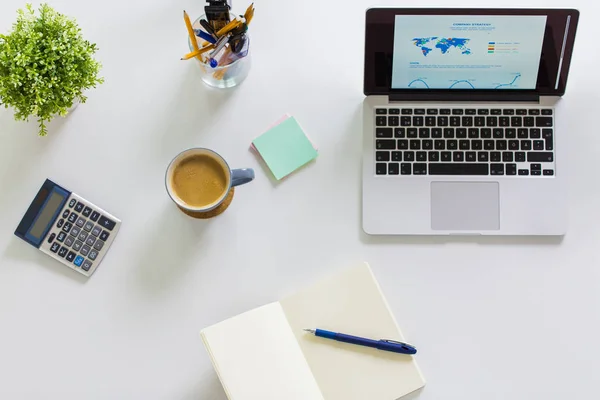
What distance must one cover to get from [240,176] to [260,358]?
0.94 feet

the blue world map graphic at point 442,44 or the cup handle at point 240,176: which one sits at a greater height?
the blue world map graphic at point 442,44

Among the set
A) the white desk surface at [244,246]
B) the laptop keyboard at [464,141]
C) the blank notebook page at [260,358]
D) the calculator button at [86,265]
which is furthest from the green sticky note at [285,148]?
the calculator button at [86,265]

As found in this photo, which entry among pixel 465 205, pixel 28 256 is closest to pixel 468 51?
pixel 465 205

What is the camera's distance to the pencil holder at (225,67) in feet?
3.19

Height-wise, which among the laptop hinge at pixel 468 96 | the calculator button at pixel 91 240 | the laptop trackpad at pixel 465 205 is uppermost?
the laptop hinge at pixel 468 96

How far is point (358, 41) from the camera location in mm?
1059

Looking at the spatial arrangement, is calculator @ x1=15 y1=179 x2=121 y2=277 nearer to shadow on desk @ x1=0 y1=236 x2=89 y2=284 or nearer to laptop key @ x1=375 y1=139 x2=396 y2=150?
shadow on desk @ x1=0 y1=236 x2=89 y2=284

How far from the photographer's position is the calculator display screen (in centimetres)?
103

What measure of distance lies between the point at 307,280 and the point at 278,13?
1.52 feet

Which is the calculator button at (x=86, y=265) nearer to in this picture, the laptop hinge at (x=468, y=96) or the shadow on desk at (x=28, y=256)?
the shadow on desk at (x=28, y=256)

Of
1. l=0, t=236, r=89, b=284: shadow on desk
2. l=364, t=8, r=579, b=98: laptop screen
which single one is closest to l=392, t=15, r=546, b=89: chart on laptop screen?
l=364, t=8, r=579, b=98: laptop screen

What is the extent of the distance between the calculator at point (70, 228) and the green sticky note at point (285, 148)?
276 mm

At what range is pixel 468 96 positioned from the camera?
3.33 ft

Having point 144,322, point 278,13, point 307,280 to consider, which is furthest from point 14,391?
point 278,13
